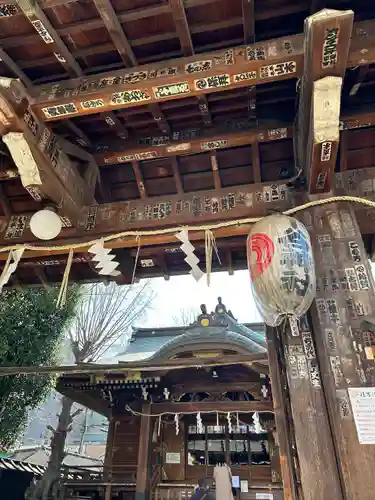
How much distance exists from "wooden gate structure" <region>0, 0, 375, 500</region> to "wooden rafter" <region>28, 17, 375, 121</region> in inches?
0.5

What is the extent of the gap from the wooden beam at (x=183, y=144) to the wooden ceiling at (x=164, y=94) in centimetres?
1

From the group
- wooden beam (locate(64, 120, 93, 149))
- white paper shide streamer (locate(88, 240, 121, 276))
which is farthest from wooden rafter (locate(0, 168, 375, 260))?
wooden beam (locate(64, 120, 93, 149))

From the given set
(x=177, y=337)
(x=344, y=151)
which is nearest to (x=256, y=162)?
(x=344, y=151)

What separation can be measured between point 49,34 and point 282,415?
4.01 metres

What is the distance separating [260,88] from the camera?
3.88 metres

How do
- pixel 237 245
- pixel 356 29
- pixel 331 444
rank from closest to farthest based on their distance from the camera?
pixel 331 444 < pixel 356 29 < pixel 237 245

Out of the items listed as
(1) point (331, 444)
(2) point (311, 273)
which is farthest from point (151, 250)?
(1) point (331, 444)

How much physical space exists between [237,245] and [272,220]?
1.60m

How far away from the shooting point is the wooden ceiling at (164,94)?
3.22 metres

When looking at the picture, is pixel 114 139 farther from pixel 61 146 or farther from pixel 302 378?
pixel 302 378

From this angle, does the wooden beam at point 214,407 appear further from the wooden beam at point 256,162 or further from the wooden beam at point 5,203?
the wooden beam at point 5,203

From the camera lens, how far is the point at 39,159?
368 cm

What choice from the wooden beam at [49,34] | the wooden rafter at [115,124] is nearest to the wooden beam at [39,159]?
the wooden beam at [49,34]

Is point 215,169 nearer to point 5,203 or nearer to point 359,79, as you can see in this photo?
point 359,79
